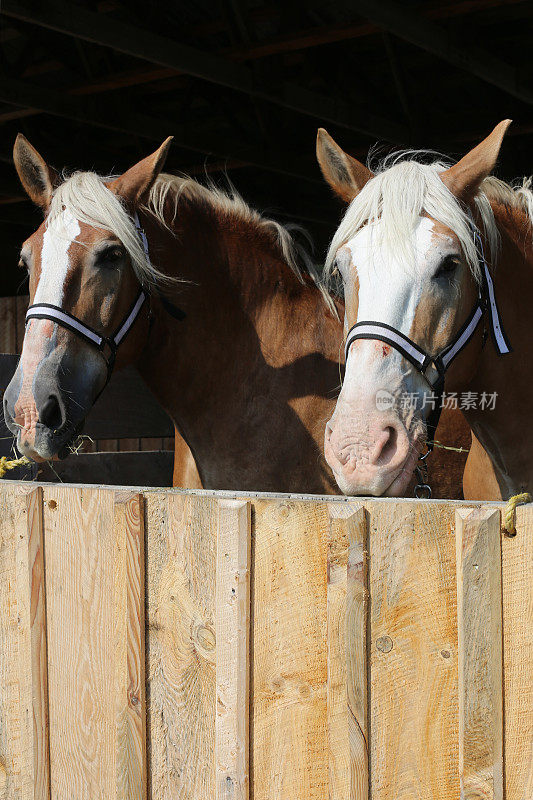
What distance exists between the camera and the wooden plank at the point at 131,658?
173 centimetres

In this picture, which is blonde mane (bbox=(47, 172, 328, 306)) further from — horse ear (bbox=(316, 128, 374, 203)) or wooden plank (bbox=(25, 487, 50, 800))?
wooden plank (bbox=(25, 487, 50, 800))

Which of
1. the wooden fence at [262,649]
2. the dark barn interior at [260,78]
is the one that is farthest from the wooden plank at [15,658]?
the dark barn interior at [260,78]

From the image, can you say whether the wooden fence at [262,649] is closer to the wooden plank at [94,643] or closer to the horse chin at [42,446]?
the wooden plank at [94,643]

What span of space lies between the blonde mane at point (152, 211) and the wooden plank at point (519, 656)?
192 centimetres

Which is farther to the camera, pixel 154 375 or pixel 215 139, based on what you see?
pixel 215 139

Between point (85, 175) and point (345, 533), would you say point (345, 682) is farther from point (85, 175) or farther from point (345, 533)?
point (85, 175)

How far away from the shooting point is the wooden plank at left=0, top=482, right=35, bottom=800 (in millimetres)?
1939

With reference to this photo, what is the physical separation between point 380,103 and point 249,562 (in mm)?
5568

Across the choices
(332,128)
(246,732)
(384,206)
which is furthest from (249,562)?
(332,128)

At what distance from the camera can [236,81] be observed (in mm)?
5145

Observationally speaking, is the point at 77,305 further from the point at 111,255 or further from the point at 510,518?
the point at 510,518

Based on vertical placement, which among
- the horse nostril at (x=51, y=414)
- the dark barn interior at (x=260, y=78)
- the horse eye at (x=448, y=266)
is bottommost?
the horse nostril at (x=51, y=414)

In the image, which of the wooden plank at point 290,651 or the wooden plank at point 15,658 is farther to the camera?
the wooden plank at point 15,658

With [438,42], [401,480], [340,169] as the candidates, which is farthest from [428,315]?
[438,42]
